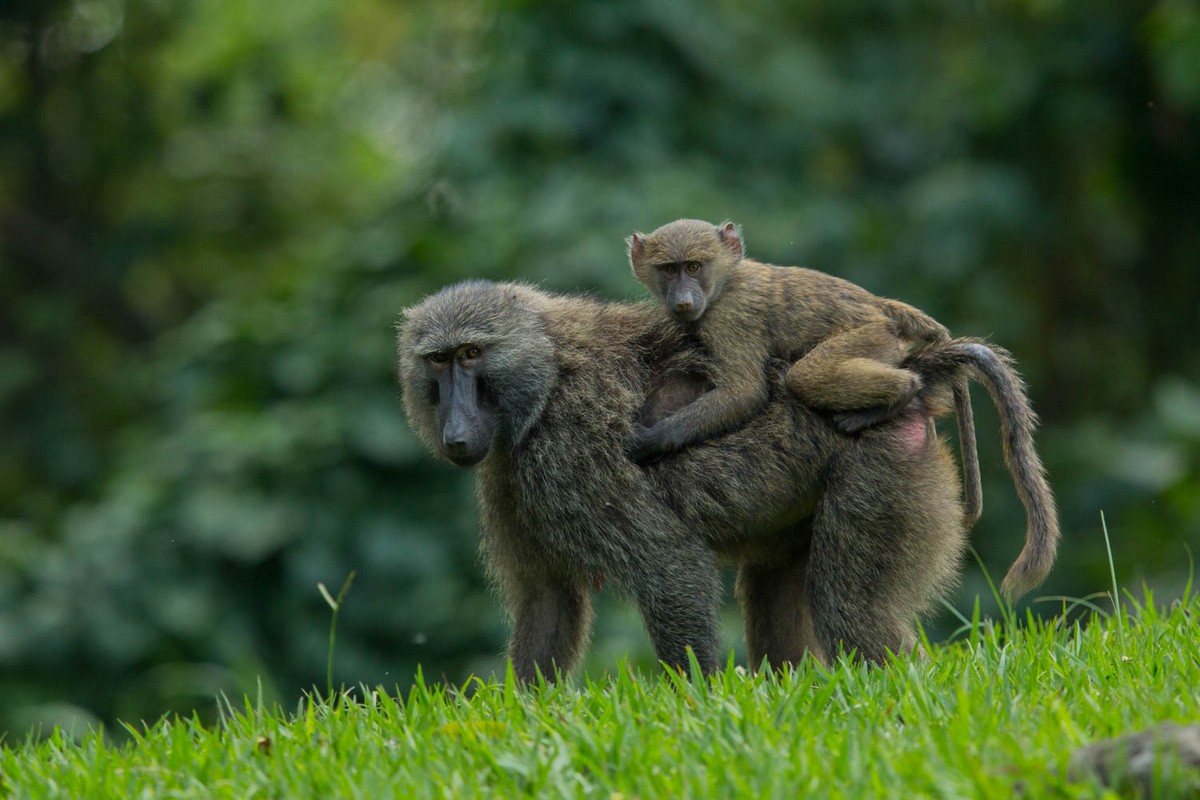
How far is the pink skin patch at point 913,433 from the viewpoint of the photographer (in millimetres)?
4949

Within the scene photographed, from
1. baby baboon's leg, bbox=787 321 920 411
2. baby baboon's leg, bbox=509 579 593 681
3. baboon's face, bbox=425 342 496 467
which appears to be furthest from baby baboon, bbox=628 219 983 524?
baby baboon's leg, bbox=509 579 593 681

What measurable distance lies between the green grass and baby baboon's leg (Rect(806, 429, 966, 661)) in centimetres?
30

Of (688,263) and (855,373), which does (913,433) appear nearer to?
(855,373)

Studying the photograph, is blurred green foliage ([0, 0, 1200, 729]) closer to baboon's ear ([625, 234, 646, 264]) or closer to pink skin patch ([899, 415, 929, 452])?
baboon's ear ([625, 234, 646, 264])

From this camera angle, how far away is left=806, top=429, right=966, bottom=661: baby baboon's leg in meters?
4.86

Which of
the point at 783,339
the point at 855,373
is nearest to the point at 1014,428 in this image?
the point at 855,373

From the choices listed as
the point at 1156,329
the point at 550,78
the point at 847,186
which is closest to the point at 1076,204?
the point at 1156,329

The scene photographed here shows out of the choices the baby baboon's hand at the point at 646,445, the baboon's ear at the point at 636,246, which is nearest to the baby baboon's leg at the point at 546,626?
the baby baboon's hand at the point at 646,445

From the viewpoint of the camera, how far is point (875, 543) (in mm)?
4871

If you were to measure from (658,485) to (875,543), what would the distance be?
0.73 metres

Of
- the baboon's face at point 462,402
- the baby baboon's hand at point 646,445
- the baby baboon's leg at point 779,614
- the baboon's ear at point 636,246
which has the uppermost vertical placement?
the baboon's ear at point 636,246

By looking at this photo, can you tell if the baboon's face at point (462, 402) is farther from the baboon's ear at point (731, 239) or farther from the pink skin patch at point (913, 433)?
the pink skin patch at point (913, 433)

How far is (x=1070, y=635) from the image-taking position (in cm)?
490

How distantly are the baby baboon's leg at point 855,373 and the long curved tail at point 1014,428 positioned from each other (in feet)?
0.40
